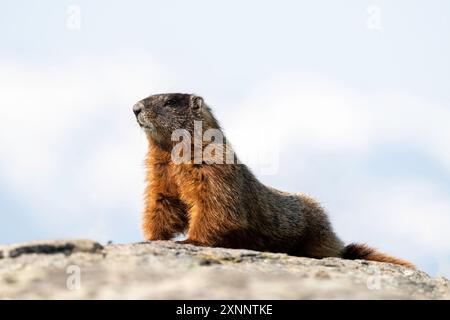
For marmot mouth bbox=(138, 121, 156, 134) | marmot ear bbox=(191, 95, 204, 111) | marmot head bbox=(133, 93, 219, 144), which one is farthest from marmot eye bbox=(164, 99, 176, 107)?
marmot mouth bbox=(138, 121, 156, 134)

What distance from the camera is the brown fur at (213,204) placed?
1109 cm

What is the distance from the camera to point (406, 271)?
373 inches

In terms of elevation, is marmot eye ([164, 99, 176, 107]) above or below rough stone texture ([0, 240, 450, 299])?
above

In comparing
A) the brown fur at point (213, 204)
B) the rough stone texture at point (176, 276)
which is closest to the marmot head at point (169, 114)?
the brown fur at point (213, 204)

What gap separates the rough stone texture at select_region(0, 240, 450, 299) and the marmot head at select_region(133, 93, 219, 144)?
12.1ft

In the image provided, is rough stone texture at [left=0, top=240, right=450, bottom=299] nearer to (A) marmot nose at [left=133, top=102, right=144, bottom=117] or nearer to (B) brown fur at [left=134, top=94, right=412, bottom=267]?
(B) brown fur at [left=134, top=94, right=412, bottom=267]

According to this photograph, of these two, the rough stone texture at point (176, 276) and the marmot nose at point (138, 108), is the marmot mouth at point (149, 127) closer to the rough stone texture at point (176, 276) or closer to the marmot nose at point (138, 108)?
the marmot nose at point (138, 108)

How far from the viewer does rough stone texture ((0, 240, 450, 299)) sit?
6.36m

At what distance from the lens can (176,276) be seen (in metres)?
6.77

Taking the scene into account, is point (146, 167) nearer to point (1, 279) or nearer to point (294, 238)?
point (294, 238)

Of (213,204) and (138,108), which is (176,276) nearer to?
(213,204)

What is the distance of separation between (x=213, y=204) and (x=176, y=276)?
4.31 m

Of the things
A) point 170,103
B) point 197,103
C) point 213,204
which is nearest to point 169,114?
point 170,103
